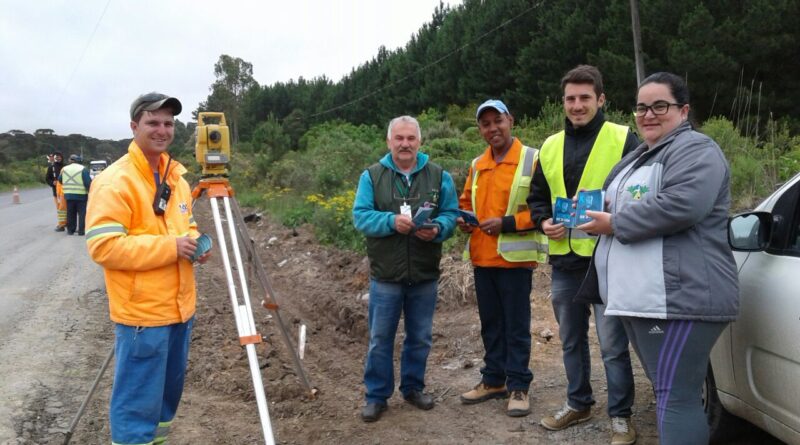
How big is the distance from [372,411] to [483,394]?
80 cm

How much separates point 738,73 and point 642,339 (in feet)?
59.2

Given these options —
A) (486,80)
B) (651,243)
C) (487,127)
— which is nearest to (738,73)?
(486,80)

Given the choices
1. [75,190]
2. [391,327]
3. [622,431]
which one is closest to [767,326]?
[622,431]

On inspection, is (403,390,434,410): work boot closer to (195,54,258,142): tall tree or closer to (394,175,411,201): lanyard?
(394,175,411,201): lanyard

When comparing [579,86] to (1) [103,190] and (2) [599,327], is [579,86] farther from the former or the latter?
(1) [103,190]

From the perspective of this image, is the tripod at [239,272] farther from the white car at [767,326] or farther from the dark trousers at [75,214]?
the dark trousers at [75,214]

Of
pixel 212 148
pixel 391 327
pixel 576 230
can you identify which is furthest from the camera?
pixel 212 148

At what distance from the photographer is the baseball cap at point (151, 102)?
2979 millimetres

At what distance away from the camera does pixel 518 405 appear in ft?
13.6

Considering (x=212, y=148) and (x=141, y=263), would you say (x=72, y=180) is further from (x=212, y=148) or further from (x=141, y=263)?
(x=141, y=263)

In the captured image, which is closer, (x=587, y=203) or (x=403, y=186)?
(x=587, y=203)

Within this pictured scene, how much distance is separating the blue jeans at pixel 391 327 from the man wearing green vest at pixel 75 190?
1030 cm

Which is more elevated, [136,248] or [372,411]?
[136,248]

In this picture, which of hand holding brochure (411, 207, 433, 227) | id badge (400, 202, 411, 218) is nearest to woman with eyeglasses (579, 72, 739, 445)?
hand holding brochure (411, 207, 433, 227)
